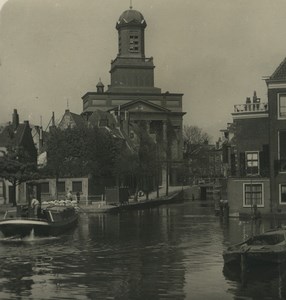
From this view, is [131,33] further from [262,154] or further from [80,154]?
[262,154]

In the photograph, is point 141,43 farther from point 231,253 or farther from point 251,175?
point 231,253

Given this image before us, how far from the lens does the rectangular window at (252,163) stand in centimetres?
5131

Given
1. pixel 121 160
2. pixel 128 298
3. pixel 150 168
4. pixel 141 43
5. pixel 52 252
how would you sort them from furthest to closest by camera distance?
1. pixel 141 43
2. pixel 150 168
3. pixel 121 160
4. pixel 52 252
5. pixel 128 298

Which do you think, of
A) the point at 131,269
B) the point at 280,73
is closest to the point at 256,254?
the point at 131,269

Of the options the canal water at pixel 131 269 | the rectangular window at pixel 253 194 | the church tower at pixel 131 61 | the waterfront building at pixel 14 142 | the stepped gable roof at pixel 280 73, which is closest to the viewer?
the canal water at pixel 131 269

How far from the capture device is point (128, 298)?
18891 mm

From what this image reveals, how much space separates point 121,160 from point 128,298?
64967mm

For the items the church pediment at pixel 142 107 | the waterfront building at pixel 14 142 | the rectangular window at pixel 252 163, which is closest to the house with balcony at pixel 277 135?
the rectangular window at pixel 252 163

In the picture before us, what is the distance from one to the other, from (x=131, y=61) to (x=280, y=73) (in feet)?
290

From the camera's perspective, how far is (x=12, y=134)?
78250 mm

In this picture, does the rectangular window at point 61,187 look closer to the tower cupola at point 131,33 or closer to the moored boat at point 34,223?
the moored boat at point 34,223

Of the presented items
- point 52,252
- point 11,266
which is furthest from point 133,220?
point 11,266

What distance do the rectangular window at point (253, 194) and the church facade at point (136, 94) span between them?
70496 mm

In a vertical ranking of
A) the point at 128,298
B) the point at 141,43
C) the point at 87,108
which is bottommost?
the point at 128,298
